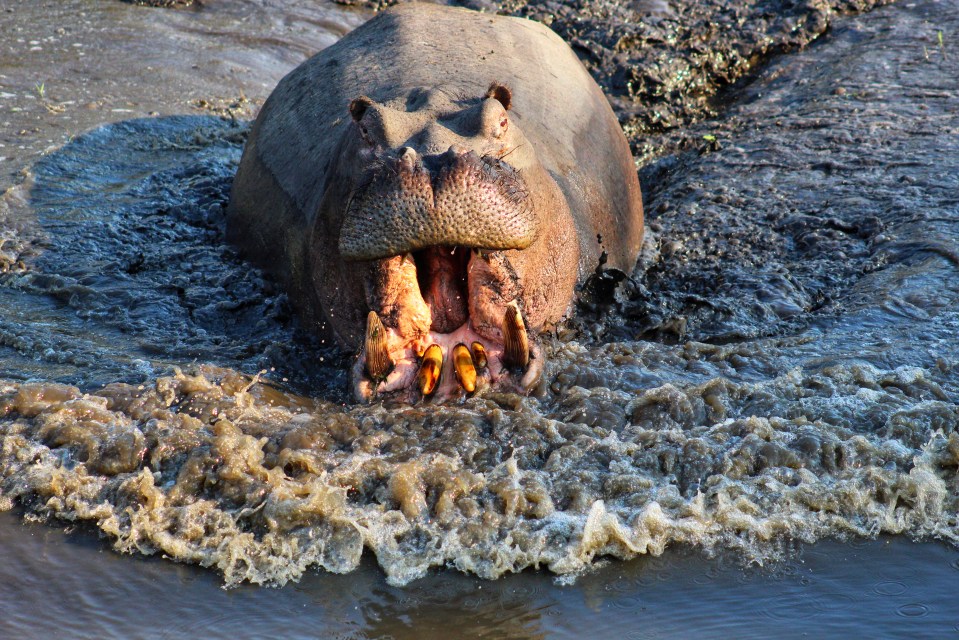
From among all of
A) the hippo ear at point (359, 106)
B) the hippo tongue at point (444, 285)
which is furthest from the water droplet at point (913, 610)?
the hippo ear at point (359, 106)

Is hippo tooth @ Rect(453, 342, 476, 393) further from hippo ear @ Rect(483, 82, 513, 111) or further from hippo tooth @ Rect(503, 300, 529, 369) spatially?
hippo ear @ Rect(483, 82, 513, 111)

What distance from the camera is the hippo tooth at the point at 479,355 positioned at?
217 inches

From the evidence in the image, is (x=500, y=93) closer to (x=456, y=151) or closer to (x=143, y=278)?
(x=456, y=151)

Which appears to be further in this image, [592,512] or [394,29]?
[394,29]

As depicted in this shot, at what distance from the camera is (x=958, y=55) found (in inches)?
438

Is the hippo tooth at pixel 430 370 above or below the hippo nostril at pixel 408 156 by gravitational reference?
below

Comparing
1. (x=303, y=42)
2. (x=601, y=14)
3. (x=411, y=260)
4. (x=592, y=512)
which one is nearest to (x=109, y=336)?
(x=411, y=260)

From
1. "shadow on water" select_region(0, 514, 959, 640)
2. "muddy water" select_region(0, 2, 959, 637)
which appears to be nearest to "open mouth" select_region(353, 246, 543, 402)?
"muddy water" select_region(0, 2, 959, 637)

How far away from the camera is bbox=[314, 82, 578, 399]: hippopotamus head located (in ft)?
16.3

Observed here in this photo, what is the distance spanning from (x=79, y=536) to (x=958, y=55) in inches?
395

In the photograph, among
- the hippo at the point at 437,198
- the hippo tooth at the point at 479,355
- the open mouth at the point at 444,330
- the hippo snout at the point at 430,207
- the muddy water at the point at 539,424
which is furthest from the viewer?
the hippo tooth at the point at 479,355

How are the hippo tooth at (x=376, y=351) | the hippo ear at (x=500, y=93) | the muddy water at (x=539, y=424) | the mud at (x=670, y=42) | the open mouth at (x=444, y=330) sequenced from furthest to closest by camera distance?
the mud at (x=670, y=42)
the hippo ear at (x=500, y=93)
the open mouth at (x=444, y=330)
the hippo tooth at (x=376, y=351)
the muddy water at (x=539, y=424)

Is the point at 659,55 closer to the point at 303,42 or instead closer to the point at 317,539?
the point at 303,42

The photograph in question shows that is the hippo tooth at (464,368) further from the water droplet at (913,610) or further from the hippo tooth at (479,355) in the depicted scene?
the water droplet at (913,610)
